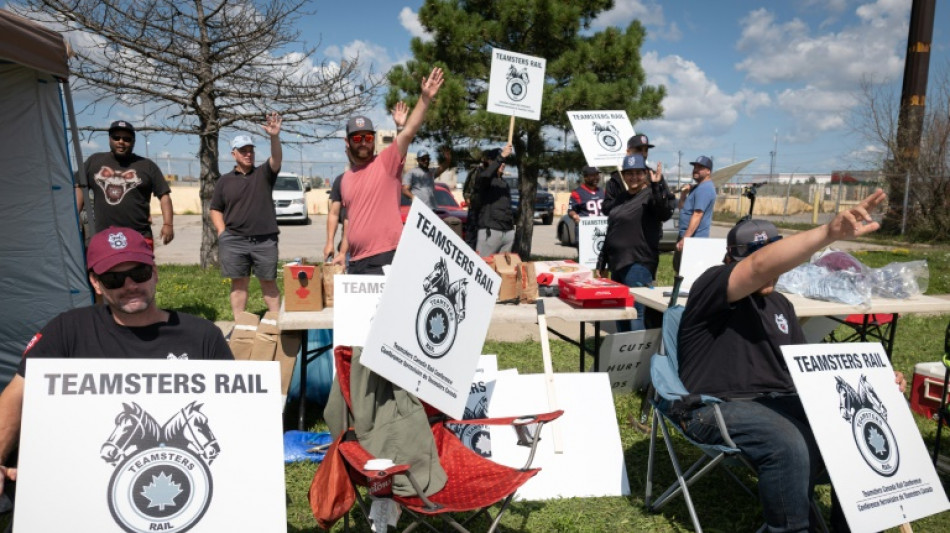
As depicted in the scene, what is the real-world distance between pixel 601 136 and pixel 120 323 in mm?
4701

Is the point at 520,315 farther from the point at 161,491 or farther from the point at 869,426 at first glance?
the point at 161,491

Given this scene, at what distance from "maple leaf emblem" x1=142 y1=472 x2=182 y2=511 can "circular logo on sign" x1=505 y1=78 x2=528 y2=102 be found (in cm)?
485

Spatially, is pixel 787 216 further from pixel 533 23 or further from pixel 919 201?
pixel 533 23

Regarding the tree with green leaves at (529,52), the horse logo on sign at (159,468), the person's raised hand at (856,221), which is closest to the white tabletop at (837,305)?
the person's raised hand at (856,221)

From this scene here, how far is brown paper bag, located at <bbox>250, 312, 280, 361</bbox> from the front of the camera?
3.88 metres

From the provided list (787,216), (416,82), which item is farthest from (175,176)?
(787,216)

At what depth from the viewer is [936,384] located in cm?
404

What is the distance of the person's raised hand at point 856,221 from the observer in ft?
7.45

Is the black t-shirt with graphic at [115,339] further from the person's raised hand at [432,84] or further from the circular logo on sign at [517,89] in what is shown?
the circular logo on sign at [517,89]

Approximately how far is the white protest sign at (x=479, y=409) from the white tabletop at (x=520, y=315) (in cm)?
29

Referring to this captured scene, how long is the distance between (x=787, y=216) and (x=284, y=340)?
27.4 meters

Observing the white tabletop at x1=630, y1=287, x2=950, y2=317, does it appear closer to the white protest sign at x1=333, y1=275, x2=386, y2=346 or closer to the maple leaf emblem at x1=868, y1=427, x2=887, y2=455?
the maple leaf emblem at x1=868, y1=427, x2=887, y2=455

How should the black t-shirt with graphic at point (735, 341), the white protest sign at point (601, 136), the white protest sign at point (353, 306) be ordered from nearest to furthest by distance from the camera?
1. the black t-shirt with graphic at point (735, 341)
2. the white protest sign at point (353, 306)
3. the white protest sign at point (601, 136)

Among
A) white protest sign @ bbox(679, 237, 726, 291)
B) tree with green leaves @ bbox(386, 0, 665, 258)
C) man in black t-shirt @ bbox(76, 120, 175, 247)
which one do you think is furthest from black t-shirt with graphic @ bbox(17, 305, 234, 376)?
tree with green leaves @ bbox(386, 0, 665, 258)
